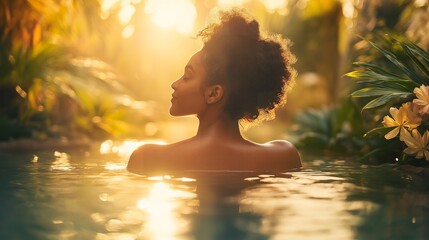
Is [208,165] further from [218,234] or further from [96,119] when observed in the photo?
[96,119]

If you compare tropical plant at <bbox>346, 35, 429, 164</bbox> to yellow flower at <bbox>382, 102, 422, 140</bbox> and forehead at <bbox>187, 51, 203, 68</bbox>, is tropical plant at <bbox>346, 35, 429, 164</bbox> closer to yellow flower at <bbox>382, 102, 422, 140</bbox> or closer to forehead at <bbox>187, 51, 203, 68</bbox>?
yellow flower at <bbox>382, 102, 422, 140</bbox>

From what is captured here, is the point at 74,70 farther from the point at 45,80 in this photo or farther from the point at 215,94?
the point at 215,94

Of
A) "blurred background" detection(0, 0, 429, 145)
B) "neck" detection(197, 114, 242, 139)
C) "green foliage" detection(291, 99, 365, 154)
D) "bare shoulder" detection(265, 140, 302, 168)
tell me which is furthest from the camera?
"blurred background" detection(0, 0, 429, 145)

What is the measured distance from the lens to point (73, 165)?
673 cm

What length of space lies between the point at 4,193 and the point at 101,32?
1047cm

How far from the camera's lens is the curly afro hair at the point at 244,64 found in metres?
5.68

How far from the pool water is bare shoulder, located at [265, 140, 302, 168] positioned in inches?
5.2

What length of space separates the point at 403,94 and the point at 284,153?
113cm

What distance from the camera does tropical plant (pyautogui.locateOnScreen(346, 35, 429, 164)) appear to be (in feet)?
19.1

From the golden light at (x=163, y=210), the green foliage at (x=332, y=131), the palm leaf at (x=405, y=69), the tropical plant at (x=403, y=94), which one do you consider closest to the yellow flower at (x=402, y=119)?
the tropical plant at (x=403, y=94)

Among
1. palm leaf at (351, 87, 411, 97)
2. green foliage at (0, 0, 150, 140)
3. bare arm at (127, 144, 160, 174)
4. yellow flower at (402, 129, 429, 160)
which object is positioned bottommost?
bare arm at (127, 144, 160, 174)

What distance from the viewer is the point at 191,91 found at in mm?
5734

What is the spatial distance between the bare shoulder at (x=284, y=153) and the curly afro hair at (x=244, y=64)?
0.29 metres

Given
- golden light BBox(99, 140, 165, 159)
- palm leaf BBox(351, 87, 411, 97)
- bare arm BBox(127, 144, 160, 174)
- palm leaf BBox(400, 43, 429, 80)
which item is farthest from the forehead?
golden light BBox(99, 140, 165, 159)
